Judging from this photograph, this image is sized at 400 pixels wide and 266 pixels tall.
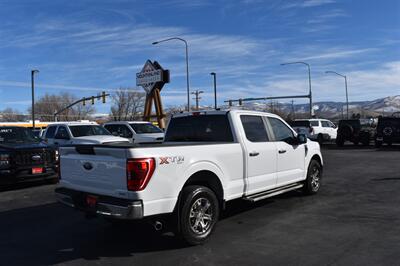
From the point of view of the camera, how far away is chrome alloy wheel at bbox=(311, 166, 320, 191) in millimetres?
8961

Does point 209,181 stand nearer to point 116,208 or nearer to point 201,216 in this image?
point 201,216

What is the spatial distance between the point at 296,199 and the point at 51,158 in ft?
23.1

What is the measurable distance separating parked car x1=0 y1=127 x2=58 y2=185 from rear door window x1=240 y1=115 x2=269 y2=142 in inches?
268

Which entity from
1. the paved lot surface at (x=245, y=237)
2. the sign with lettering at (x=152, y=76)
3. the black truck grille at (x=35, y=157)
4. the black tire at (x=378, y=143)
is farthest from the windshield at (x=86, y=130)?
the sign with lettering at (x=152, y=76)

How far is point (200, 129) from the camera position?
723 cm

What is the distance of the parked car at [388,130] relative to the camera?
23.5 metres

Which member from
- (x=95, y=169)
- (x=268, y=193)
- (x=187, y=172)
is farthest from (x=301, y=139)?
(x=95, y=169)

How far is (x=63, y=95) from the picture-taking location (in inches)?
4264

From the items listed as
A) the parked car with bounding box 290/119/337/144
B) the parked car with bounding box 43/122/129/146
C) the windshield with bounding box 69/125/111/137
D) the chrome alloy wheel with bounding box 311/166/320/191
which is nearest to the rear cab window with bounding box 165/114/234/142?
the chrome alloy wheel with bounding box 311/166/320/191

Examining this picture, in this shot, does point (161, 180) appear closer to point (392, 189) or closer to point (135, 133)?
point (392, 189)

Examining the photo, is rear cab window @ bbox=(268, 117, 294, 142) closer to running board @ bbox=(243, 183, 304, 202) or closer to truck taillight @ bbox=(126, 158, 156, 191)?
running board @ bbox=(243, 183, 304, 202)

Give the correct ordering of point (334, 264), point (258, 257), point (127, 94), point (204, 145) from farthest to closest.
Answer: point (127, 94) < point (204, 145) < point (258, 257) < point (334, 264)

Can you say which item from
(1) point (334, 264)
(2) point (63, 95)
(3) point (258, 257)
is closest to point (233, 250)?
(3) point (258, 257)

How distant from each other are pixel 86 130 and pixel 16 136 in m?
3.11
